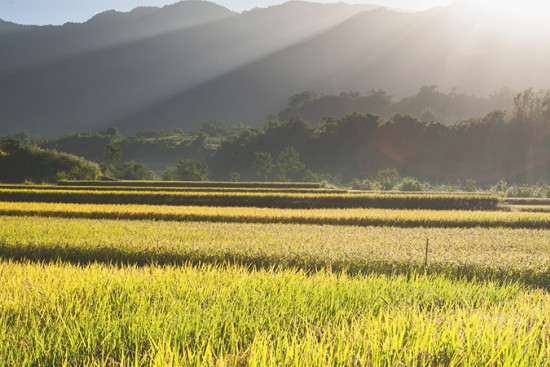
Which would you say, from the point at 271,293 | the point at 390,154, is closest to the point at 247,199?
the point at 271,293

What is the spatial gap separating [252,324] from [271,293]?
1.02 m

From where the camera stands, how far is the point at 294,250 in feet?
23.5

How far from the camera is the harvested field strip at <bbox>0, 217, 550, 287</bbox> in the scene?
653 cm

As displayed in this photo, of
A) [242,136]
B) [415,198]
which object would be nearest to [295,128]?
[242,136]

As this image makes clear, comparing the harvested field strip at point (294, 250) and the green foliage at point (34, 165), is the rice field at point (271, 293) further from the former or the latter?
the green foliage at point (34, 165)

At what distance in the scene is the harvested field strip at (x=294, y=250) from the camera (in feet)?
21.4

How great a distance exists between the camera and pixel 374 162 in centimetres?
5309

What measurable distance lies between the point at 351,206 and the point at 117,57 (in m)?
205

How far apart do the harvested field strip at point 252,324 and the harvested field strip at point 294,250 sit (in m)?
1.58

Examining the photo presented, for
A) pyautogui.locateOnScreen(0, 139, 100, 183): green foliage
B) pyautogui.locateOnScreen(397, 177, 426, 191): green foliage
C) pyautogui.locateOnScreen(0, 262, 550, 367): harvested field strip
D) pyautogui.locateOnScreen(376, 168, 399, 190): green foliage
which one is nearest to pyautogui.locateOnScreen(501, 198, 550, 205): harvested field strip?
pyautogui.locateOnScreen(397, 177, 426, 191): green foliage

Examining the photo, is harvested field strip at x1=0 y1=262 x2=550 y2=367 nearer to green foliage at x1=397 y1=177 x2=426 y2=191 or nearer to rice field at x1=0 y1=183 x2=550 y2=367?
rice field at x1=0 y1=183 x2=550 y2=367

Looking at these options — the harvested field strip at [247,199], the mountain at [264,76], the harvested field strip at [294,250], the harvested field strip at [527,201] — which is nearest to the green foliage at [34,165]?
the harvested field strip at [247,199]

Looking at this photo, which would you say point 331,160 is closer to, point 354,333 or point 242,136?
point 242,136

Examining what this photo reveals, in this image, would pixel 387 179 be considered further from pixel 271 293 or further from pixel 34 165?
pixel 271 293
